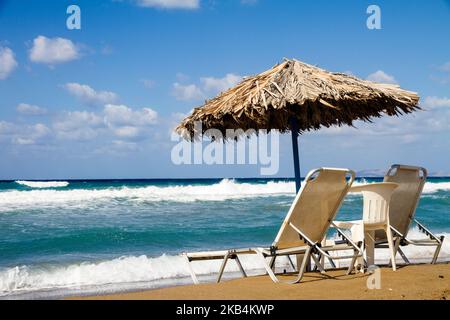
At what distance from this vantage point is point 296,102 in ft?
20.9

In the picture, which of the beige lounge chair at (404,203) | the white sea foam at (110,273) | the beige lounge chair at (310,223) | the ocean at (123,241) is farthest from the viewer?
the ocean at (123,241)

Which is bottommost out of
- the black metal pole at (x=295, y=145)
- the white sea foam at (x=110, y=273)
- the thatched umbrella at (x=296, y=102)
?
the white sea foam at (x=110, y=273)

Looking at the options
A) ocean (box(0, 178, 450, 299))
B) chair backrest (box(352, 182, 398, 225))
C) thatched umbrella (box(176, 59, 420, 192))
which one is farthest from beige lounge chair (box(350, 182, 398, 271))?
ocean (box(0, 178, 450, 299))

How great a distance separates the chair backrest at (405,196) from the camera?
6805 mm

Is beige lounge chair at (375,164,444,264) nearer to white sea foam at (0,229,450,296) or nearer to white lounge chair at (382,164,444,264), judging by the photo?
white lounge chair at (382,164,444,264)

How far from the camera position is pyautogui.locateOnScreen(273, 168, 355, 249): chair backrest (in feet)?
18.2

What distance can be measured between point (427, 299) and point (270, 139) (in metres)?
3.47

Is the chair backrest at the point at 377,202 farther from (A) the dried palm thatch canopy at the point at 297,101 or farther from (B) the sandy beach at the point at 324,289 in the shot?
(A) the dried palm thatch canopy at the point at 297,101

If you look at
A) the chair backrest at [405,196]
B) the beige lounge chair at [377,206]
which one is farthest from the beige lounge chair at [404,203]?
the beige lounge chair at [377,206]

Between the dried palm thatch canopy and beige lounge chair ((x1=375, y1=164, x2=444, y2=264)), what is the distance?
83 cm

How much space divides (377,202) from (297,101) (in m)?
1.35

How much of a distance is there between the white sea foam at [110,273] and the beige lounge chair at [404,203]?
112 inches

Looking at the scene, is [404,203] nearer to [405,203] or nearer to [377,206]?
[405,203]

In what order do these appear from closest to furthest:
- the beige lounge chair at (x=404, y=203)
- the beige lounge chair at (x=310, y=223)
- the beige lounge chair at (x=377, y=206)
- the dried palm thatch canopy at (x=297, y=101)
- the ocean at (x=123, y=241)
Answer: the beige lounge chair at (x=310, y=223), the beige lounge chair at (x=377, y=206), the dried palm thatch canopy at (x=297, y=101), the beige lounge chair at (x=404, y=203), the ocean at (x=123, y=241)
